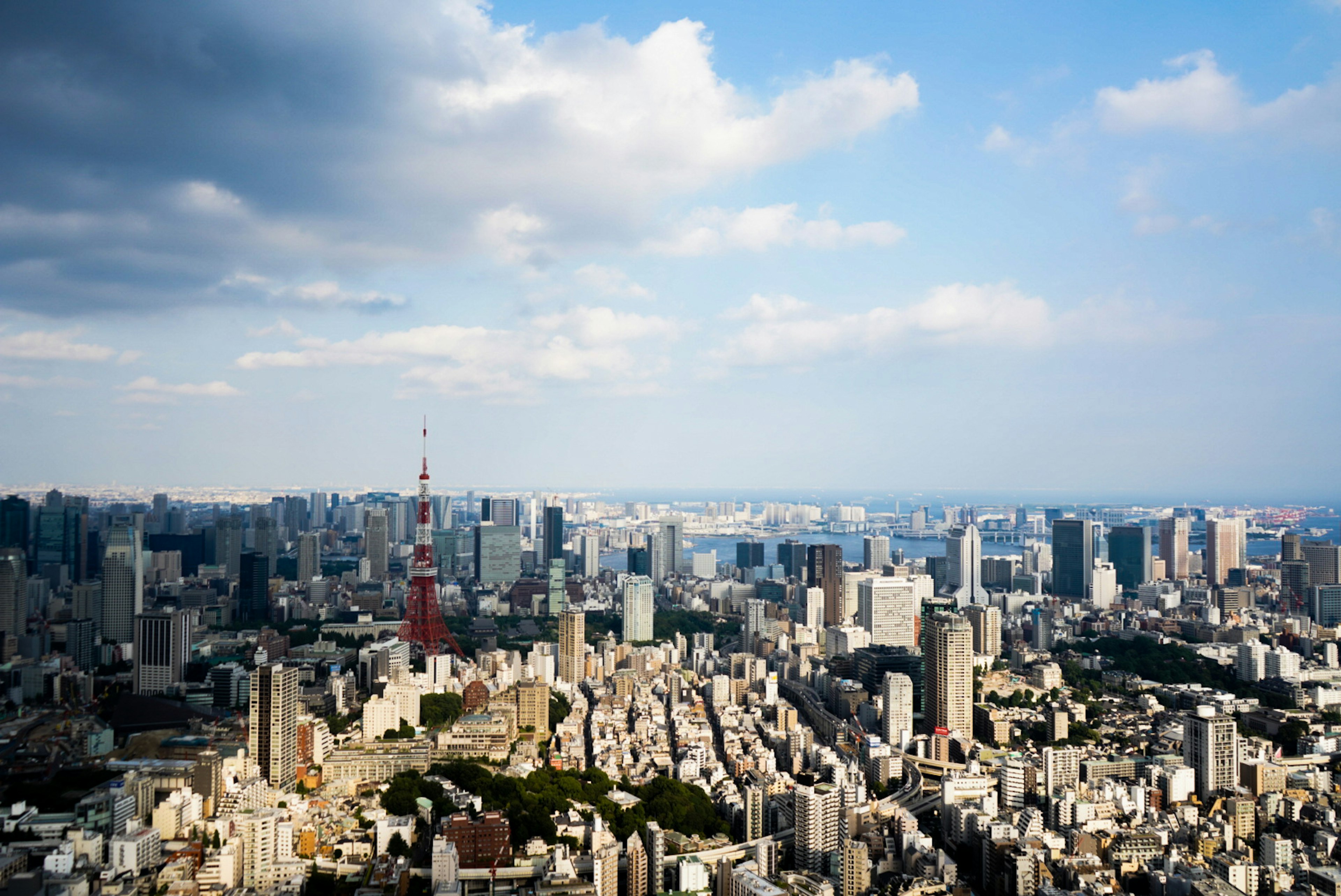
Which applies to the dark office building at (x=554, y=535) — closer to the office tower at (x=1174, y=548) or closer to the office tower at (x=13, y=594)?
the office tower at (x=1174, y=548)

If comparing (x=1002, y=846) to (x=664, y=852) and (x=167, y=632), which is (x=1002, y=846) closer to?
(x=664, y=852)

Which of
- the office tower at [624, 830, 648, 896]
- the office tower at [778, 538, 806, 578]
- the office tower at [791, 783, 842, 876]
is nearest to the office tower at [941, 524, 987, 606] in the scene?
the office tower at [778, 538, 806, 578]

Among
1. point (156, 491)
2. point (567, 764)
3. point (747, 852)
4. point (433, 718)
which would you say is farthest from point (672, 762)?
point (156, 491)

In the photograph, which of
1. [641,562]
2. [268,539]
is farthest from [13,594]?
[641,562]

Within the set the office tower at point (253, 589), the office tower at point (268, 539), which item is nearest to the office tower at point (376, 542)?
the office tower at point (268, 539)

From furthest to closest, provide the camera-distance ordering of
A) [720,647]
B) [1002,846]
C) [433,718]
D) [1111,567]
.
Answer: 1. [1111,567]
2. [720,647]
3. [433,718]
4. [1002,846]

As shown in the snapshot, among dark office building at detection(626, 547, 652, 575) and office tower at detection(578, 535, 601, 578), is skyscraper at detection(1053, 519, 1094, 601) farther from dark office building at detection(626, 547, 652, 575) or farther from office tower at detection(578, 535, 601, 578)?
office tower at detection(578, 535, 601, 578)

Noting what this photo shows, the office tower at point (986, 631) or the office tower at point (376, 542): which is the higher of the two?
the office tower at point (376, 542)

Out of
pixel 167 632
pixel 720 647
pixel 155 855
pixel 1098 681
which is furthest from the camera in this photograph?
pixel 720 647
